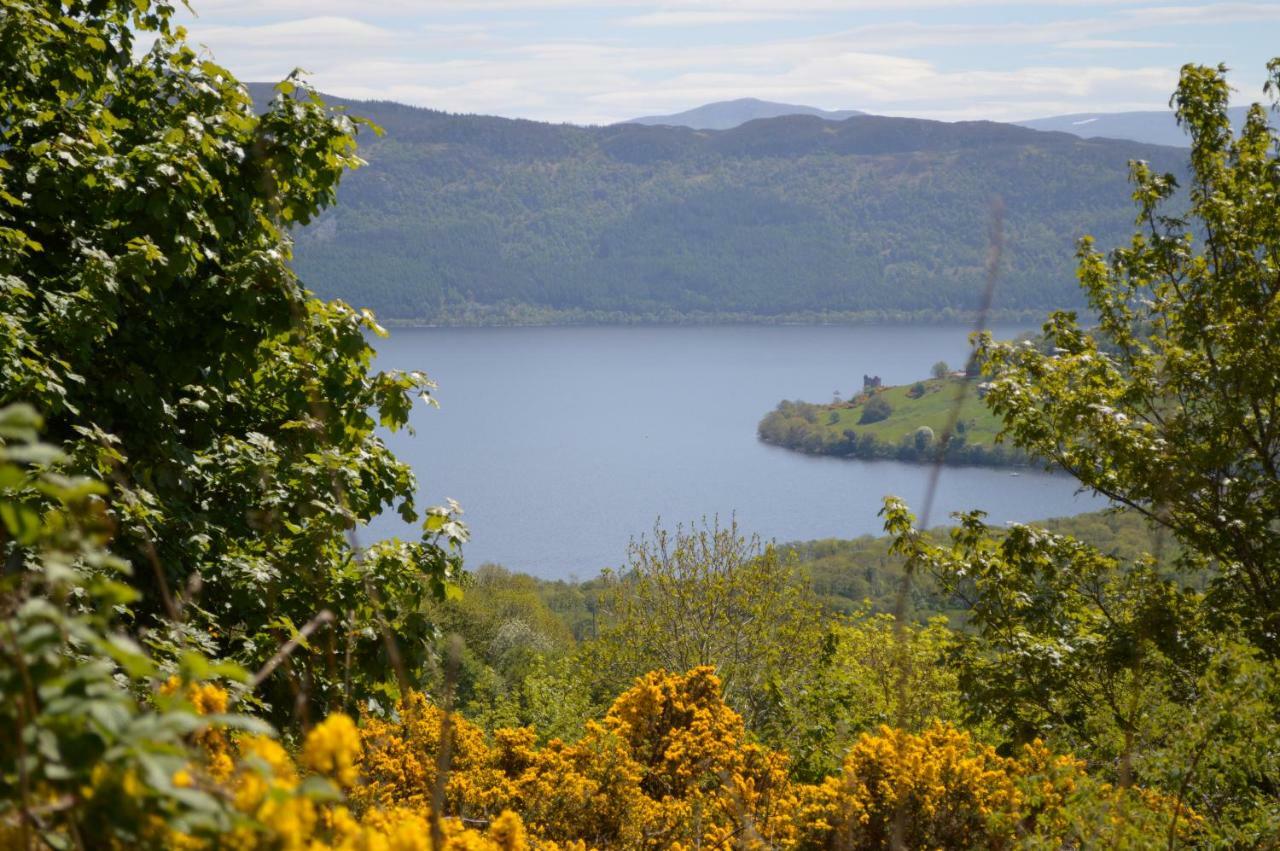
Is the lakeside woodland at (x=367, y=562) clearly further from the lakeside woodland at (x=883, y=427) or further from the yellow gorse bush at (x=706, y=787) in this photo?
the lakeside woodland at (x=883, y=427)

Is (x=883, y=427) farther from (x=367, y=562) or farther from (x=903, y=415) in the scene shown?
(x=367, y=562)

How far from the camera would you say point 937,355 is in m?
168

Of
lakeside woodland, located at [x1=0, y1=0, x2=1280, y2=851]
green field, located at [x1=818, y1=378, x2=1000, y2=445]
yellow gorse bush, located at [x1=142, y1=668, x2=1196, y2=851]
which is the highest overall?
lakeside woodland, located at [x1=0, y1=0, x2=1280, y2=851]

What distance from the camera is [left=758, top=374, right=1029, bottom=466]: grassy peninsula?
101000 mm

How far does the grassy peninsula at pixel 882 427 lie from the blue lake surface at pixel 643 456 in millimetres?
2086

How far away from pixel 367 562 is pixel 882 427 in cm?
11267

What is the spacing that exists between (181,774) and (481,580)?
44229mm

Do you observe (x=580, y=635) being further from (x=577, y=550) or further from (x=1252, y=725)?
(x=1252, y=725)

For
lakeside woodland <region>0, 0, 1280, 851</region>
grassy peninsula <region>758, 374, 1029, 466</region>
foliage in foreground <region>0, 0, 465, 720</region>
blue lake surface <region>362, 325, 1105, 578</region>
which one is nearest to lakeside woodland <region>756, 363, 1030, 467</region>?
grassy peninsula <region>758, 374, 1029, 466</region>

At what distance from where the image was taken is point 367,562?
657 centimetres

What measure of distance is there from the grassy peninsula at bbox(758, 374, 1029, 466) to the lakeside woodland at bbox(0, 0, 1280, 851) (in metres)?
78.7

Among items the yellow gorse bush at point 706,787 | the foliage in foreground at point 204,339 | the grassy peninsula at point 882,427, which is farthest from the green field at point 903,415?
the foliage in foreground at point 204,339

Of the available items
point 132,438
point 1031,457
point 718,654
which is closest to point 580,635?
point 718,654

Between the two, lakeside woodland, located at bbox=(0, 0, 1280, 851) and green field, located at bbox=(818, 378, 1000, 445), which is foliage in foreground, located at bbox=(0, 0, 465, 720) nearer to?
lakeside woodland, located at bbox=(0, 0, 1280, 851)
